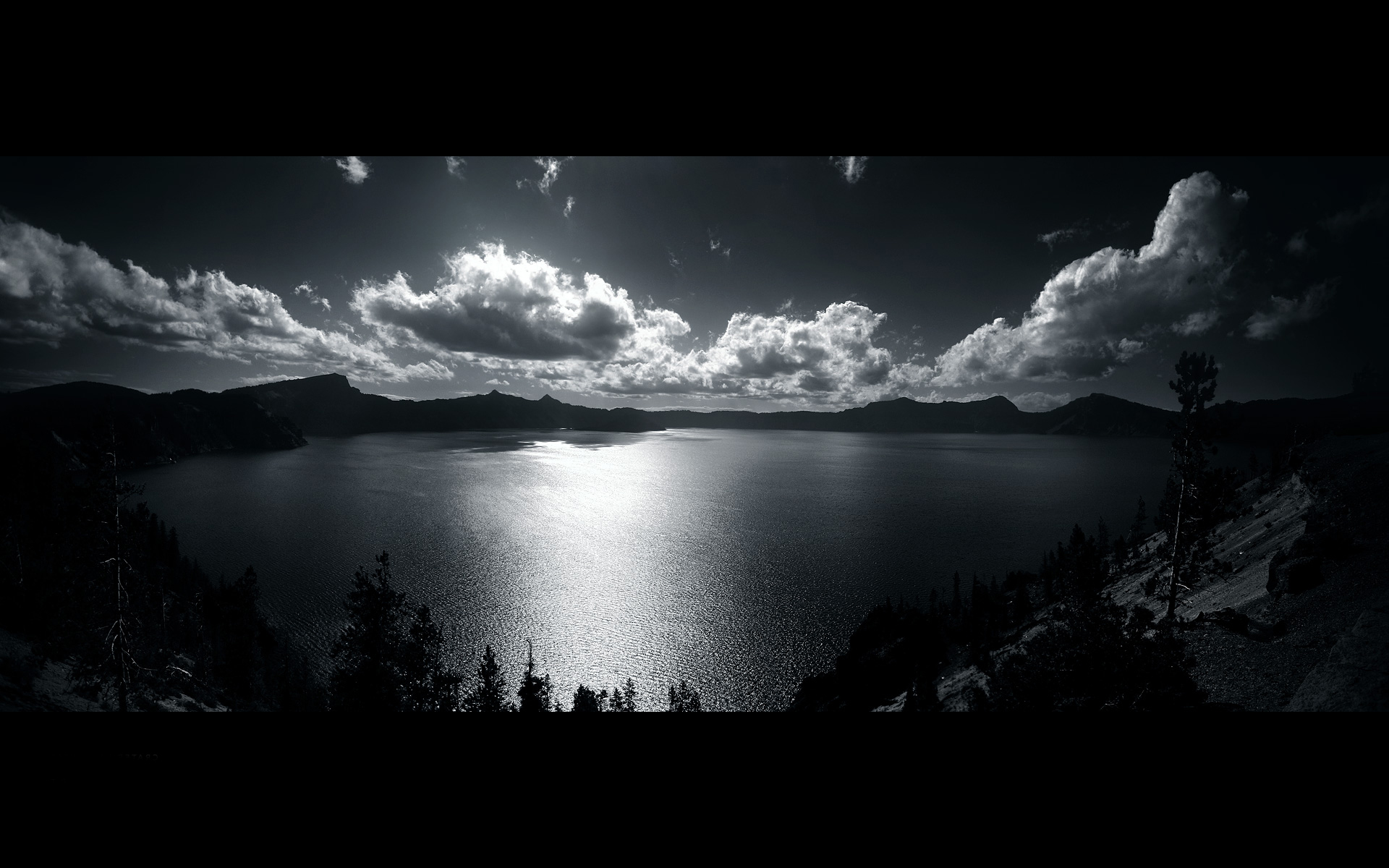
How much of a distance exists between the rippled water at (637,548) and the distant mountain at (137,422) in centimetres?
1653

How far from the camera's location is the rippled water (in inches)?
1822

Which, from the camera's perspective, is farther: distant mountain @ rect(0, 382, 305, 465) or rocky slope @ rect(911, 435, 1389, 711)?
distant mountain @ rect(0, 382, 305, 465)

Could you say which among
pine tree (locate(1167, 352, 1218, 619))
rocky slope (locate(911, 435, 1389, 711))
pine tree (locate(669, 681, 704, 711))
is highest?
pine tree (locate(1167, 352, 1218, 619))

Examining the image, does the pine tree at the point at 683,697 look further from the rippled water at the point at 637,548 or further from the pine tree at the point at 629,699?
the pine tree at the point at 629,699

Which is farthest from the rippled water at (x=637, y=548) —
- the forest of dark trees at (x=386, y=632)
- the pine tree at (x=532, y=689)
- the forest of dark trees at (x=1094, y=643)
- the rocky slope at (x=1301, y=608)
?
the rocky slope at (x=1301, y=608)

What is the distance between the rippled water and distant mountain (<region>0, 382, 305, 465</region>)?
54.2ft

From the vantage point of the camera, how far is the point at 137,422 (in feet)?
378

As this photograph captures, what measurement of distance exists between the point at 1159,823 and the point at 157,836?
327 centimetres

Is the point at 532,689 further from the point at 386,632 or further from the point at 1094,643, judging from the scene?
the point at 1094,643

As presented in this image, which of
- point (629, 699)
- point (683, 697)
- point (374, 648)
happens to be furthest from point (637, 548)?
point (374, 648)

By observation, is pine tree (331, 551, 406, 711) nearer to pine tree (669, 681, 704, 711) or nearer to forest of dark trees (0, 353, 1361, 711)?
forest of dark trees (0, 353, 1361, 711)

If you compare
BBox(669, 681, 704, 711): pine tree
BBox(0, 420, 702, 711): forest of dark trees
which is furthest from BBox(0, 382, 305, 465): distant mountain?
BBox(669, 681, 704, 711): pine tree

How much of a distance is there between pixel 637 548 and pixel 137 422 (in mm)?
144901

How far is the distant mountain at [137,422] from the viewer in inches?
410
